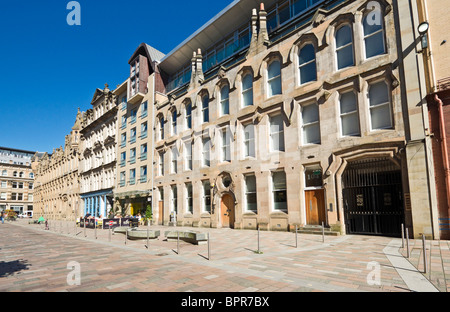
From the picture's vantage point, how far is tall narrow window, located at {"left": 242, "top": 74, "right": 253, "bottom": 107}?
21469mm

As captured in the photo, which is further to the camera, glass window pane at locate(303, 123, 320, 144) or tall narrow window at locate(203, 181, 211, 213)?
tall narrow window at locate(203, 181, 211, 213)

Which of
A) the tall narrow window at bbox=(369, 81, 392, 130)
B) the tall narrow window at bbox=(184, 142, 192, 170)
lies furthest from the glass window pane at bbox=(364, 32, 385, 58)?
the tall narrow window at bbox=(184, 142, 192, 170)

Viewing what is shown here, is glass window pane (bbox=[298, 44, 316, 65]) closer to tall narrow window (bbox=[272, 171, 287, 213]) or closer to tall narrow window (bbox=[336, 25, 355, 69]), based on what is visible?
tall narrow window (bbox=[336, 25, 355, 69])

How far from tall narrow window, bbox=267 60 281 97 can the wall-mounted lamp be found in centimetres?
840

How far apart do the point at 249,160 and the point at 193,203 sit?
24.5 ft

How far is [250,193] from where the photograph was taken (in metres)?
20.6

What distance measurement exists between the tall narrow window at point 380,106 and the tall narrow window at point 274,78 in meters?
6.27

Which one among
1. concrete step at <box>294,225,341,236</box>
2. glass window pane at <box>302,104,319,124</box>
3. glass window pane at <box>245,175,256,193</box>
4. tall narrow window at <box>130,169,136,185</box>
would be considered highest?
glass window pane at <box>302,104,319,124</box>

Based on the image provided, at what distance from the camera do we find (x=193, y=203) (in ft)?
81.9

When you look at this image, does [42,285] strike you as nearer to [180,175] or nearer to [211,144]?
[211,144]

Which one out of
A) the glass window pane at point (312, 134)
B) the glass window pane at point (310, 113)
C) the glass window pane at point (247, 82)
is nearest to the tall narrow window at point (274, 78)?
the glass window pane at point (247, 82)

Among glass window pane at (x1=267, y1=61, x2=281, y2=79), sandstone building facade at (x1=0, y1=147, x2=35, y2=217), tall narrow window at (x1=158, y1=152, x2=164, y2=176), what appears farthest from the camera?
sandstone building facade at (x1=0, y1=147, x2=35, y2=217)

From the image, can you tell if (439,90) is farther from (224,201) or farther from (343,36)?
(224,201)

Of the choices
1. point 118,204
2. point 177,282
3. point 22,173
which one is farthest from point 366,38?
point 22,173
